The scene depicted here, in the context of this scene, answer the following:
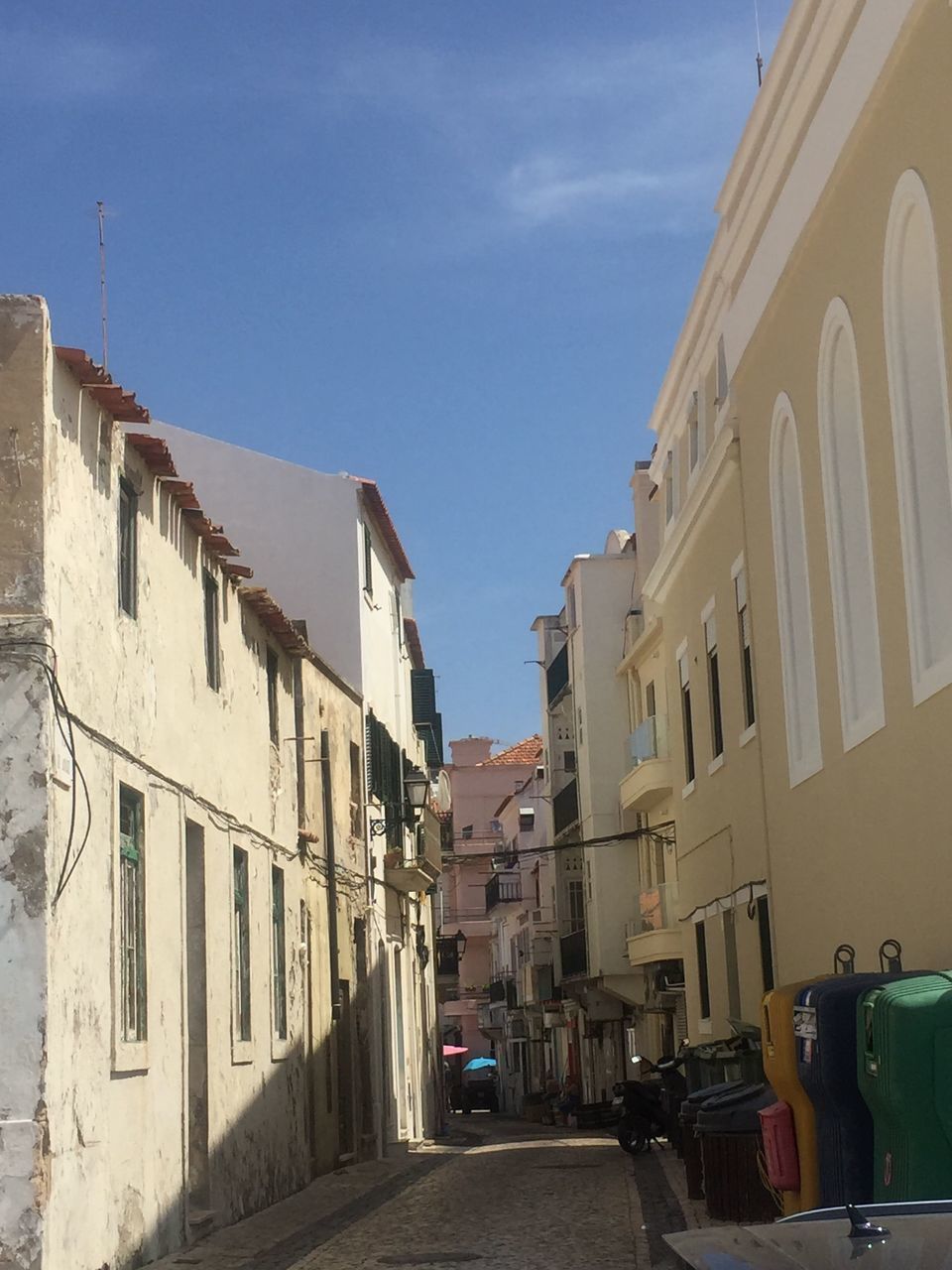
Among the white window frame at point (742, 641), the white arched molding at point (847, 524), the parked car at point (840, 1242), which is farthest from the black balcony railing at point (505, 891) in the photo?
the parked car at point (840, 1242)

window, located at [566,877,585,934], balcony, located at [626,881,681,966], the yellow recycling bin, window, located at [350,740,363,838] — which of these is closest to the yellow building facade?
the yellow recycling bin

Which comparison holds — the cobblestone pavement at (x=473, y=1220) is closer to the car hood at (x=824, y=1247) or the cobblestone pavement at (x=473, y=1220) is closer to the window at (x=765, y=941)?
the window at (x=765, y=941)

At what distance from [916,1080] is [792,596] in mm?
8183

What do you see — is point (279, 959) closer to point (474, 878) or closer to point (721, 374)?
point (721, 374)

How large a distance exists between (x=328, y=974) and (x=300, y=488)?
7568 mm

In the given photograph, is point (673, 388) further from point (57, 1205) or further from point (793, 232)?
point (57, 1205)

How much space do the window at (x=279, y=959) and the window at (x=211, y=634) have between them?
348cm

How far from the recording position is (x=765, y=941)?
17.8m

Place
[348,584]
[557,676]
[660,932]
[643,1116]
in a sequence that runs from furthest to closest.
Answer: [557,676] < [660,932] < [348,584] < [643,1116]

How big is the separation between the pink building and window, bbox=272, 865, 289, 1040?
192ft

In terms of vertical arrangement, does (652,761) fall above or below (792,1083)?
above

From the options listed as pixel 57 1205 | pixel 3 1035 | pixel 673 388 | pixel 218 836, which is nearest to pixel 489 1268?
pixel 57 1205

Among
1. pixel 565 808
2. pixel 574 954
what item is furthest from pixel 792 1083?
pixel 565 808

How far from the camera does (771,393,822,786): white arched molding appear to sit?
15570 mm
